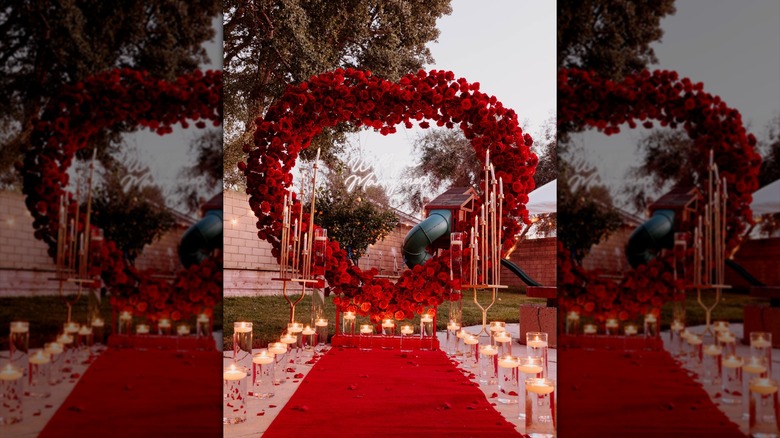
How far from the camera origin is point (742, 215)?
63.1 inches

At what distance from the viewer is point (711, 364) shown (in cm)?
162

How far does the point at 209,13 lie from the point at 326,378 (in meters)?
2.74

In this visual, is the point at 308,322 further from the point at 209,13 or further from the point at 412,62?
the point at 209,13

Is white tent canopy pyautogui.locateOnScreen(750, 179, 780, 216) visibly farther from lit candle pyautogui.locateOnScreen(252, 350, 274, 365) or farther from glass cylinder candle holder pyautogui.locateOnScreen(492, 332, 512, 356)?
lit candle pyautogui.locateOnScreen(252, 350, 274, 365)

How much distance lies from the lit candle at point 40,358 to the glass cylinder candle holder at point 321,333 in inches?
146

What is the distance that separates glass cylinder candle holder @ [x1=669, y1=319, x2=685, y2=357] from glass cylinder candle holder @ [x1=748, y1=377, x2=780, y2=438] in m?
0.20

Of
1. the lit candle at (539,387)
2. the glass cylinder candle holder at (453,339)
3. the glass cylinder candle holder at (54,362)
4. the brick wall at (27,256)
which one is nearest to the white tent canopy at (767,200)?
the lit candle at (539,387)

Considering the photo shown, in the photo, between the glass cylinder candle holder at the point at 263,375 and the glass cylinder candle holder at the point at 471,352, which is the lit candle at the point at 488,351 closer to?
the glass cylinder candle holder at the point at 471,352

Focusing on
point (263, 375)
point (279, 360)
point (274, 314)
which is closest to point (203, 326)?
point (263, 375)

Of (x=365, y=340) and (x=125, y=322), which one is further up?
(x=125, y=322)

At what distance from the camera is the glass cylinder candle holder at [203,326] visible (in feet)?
5.78

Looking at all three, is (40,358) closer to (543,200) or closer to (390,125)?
(390,125)

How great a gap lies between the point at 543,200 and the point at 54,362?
7.74 m

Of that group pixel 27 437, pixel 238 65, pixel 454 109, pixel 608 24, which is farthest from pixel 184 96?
pixel 238 65
